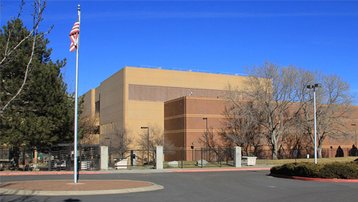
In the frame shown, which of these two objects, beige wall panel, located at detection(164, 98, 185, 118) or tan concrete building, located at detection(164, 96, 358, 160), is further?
beige wall panel, located at detection(164, 98, 185, 118)

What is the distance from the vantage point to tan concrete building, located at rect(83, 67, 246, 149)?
80.9 m

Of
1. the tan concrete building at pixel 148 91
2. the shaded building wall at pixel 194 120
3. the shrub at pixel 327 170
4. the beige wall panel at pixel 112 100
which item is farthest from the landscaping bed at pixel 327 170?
the beige wall panel at pixel 112 100

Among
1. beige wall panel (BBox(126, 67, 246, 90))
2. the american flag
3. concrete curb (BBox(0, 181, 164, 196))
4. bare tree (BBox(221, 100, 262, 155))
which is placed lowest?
concrete curb (BBox(0, 181, 164, 196))

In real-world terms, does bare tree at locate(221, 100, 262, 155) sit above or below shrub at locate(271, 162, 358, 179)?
above

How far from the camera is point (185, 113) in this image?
233 feet

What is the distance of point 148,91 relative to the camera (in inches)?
3253

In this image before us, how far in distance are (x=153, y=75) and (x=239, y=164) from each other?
42241 mm

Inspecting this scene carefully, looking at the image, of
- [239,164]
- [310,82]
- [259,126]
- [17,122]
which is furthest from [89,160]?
[310,82]

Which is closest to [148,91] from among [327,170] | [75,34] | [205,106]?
[205,106]

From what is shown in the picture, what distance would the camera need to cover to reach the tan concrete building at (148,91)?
80.9 meters

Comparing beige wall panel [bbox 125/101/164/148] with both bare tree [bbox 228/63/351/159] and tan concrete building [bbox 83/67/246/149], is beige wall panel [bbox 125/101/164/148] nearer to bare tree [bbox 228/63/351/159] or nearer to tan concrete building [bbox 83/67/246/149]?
tan concrete building [bbox 83/67/246/149]

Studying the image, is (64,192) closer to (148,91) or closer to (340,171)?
(340,171)

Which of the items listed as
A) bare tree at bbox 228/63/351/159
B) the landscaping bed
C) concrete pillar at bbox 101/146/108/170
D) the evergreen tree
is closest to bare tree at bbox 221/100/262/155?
bare tree at bbox 228/63/351/159

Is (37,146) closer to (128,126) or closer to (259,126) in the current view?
(259,126)
